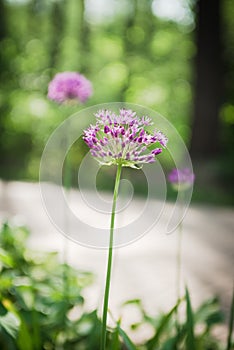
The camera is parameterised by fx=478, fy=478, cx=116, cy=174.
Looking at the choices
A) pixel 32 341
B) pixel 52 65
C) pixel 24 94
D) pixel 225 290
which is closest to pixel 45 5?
pixel 52 65

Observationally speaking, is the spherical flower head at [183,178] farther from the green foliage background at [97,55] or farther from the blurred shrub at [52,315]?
the green foliage background at [97,55]

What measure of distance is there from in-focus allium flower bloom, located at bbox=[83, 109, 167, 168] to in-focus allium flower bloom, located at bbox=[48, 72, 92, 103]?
1.08 metres

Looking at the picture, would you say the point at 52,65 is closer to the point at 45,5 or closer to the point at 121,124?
the point at 45,5

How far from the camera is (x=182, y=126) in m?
20.5

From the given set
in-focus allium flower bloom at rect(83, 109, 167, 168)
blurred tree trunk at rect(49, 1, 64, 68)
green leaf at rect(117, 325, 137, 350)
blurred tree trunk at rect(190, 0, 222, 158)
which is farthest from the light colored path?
blurred tree trunk at rect(49, 1, 64, 68)

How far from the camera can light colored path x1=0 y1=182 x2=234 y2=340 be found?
Answer: 12.8 ft

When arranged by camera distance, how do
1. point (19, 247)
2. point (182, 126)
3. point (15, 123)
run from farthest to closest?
point (182, 126)
point (15, 123)
point (19, 247)

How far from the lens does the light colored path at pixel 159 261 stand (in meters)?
3.91

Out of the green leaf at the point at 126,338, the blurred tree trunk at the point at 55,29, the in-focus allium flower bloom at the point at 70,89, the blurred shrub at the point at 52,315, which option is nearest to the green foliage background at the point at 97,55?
the blurred tree trunk at the point at 55,29

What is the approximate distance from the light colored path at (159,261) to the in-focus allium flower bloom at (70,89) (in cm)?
107

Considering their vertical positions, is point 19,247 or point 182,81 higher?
point 182,81

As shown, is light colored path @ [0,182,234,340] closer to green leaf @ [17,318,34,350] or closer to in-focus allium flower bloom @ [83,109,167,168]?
green leaf @ [17,318,34,350]

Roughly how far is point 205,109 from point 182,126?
9.06m

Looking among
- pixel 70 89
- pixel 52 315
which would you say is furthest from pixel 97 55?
pixel 52 315
